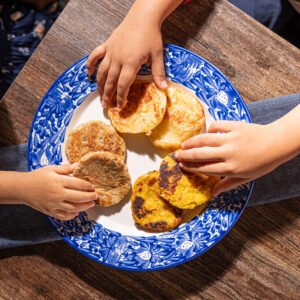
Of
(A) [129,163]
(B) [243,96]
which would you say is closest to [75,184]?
(A) [129,163]

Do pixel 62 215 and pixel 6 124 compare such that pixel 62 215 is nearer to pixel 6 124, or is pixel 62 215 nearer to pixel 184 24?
pixel 6 124

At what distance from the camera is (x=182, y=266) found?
105 cm

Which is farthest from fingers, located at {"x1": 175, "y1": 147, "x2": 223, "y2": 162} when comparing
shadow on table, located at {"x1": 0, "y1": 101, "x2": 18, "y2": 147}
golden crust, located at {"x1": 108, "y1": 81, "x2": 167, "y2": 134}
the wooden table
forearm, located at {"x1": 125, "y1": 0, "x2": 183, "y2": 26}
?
shadow on table, located at {"x1": 0, "y1": 101, "x2": 18, "y2": 147}

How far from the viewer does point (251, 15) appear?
1.14m

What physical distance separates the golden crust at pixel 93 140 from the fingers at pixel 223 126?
23 cm

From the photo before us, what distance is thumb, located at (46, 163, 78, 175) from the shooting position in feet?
3.17

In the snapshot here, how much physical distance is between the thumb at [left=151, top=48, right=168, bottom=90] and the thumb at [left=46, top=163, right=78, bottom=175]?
0.94 feet

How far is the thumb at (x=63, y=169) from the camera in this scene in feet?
3.17

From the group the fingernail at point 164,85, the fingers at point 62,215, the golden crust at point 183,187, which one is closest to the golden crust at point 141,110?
the fingernail at point 164,85

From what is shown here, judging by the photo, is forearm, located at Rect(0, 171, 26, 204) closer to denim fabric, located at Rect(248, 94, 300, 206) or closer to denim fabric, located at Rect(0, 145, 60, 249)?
denim fabric, located at Rect(0, 145, 60, 249)

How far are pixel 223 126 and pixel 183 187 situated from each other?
170 mm

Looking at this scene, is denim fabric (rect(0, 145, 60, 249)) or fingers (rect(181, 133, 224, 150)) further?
denim fabric (rect(0, 145, 60, 249))

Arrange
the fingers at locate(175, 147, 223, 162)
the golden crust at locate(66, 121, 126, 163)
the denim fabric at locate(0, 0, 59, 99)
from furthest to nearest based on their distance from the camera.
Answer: the denim fabric at locate(0, 0, 59, 99), the golden crust at locate(66, 121, 126, 163), the fingers at locate(175, 147, 223, 162)

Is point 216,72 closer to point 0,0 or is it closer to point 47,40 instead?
point 47,40
